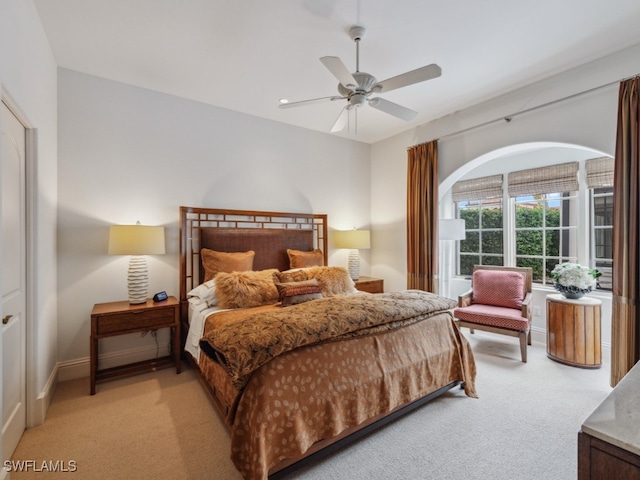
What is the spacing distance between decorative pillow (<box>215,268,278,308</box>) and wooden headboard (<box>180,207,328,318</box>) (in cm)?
70

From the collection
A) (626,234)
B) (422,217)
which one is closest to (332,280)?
(422,217)

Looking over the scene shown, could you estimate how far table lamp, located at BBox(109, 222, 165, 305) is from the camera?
9.53 ft

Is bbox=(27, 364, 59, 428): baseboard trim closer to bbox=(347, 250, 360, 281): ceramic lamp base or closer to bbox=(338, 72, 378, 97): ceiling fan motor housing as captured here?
bbox=(338, 72, 378, 97): ceiling fan motor housing

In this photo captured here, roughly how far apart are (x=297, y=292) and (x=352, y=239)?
1.79 m

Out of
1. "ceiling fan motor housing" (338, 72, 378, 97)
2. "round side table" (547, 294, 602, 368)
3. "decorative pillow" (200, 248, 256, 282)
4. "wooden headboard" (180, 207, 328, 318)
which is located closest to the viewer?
"ceiling fan motor housing" (338, 72, 378, 97)

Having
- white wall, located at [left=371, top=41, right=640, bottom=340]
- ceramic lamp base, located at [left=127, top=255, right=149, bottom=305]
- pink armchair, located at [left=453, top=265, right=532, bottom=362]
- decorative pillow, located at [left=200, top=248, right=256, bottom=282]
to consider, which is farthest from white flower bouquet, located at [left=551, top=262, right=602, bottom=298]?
ceramic lamp base, located at [left=127, top=255, right=149, bottom=305]

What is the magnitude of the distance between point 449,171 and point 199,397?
156 inches

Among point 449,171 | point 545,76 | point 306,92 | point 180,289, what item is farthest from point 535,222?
point 180,289

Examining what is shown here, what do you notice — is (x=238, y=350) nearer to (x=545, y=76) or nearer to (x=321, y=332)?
(x=321, y=332)

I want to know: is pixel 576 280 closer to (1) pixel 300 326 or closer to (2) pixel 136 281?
(1) pixel 300 326

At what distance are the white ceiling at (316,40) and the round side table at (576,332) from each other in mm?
2432

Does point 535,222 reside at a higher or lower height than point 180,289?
higher

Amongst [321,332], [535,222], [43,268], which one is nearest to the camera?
[321,332]

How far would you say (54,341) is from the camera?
9.49ft
